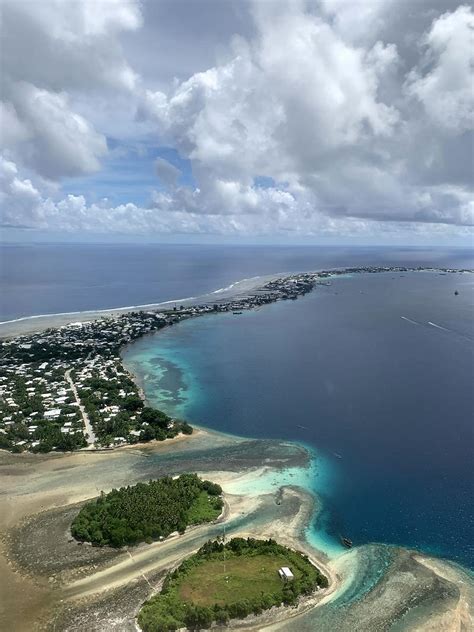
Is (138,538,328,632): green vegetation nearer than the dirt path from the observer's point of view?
Yes

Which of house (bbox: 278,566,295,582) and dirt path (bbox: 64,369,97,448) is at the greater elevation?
dirt path (bbox: 64,369,97,448)

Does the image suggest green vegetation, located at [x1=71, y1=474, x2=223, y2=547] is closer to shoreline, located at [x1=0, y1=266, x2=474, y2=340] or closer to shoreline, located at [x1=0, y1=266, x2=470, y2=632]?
shoreline, located at [x1=0, y1=266, x2=470, y2=632]

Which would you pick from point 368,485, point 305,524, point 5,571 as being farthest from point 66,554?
point 368,485

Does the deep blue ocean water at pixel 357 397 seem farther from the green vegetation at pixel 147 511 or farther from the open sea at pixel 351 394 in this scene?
the green vegetation at pixel 147 511

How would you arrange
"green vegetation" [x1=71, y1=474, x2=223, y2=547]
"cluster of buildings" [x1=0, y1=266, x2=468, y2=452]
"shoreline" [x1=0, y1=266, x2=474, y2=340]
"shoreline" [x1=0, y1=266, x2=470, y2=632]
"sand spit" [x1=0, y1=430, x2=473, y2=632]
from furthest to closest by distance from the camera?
1. "shoreline" [x1=0, y1=266, x2=474, y2=340]
2. "cluster of buildings" [x1=0, y1=266, x2=468, y2=452]
3. "green vegetation" [x1=71, y1=474, x2=223, y2=547]
4. "shoreline" [x1=0, y1=266, x2=470, y2=632]
5. "sand spit" [x1=0, y1=430, x2=473, y2=632]

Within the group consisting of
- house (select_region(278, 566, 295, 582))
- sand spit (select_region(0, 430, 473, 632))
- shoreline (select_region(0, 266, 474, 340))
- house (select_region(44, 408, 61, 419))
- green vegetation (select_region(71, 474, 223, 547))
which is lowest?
sand spit (select_region(0, 430, 473, 632))

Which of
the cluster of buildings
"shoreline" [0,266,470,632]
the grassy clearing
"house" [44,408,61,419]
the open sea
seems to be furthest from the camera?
"house" [44,408,61,419]

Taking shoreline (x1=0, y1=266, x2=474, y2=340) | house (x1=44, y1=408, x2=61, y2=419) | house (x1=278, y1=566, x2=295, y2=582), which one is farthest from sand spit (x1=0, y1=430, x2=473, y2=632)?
shoreline (x1=0, y1=266, x2=474, y2=340)

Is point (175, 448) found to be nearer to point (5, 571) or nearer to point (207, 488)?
point (207, 488)
